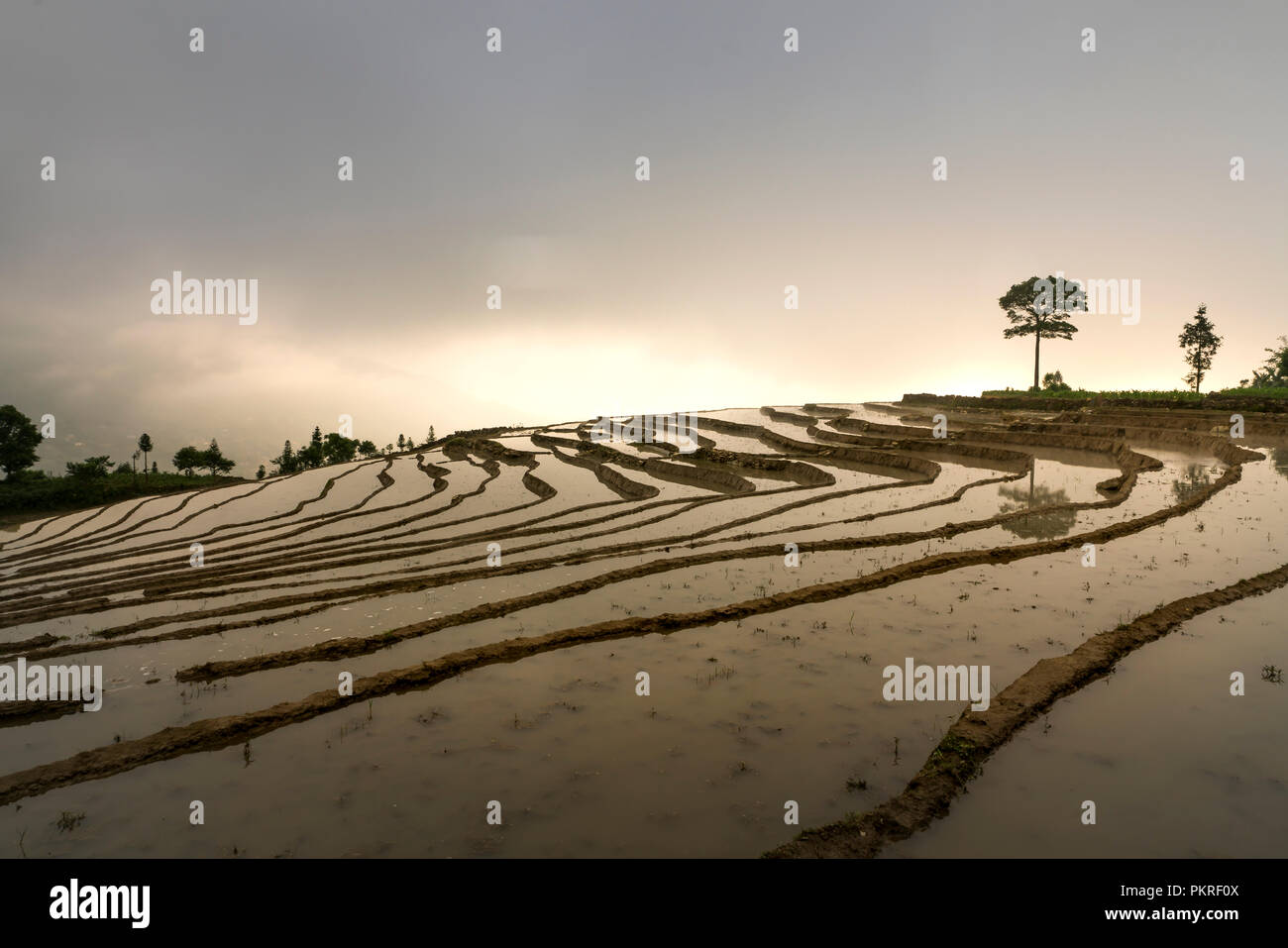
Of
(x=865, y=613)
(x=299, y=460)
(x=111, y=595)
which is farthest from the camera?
(x=299, y=460)

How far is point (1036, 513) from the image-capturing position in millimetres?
19781

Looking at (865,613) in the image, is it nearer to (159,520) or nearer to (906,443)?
(906,443)

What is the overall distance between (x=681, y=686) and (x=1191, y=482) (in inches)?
979

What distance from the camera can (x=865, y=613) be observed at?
39.3 feet

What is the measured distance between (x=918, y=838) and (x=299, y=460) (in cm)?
9782

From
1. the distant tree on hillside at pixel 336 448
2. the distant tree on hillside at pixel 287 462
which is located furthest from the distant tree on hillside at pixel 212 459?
the distant tree on hillside at pixel 336 448

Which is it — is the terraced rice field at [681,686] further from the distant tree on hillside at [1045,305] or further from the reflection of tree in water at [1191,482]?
the distant tree on hillside at [1045,305]

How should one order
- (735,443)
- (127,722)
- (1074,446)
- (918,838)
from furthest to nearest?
(735,443), (1074,446), (127,722), (918,838)

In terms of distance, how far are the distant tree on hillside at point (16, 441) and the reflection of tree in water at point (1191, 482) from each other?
92.1 meters

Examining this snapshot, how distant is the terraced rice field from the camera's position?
6.24 metres

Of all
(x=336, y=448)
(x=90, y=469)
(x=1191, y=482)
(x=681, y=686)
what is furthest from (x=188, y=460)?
(x=1191, y=482)

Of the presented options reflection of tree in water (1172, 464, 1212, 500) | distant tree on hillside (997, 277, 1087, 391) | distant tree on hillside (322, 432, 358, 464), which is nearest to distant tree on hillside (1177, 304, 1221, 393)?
distant tree on hillside (997, 277, 1087, 391)

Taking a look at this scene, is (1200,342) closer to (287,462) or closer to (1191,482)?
(1191,482)
